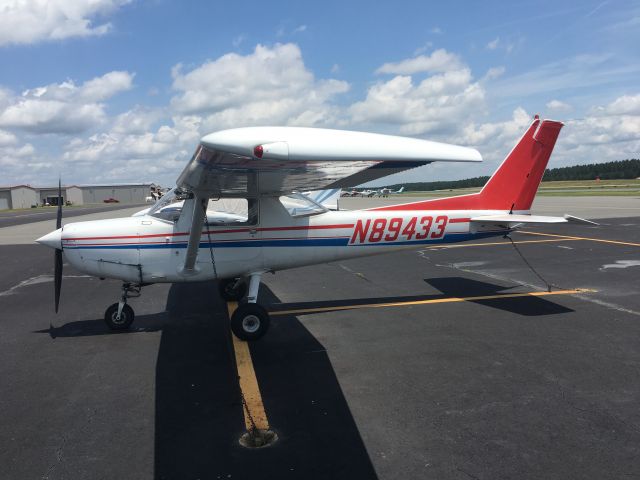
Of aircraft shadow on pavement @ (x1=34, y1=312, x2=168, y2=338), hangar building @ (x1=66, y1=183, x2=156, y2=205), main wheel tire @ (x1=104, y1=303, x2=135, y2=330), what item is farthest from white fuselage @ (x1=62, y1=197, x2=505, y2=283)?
hangar building @ (x1=66, y1=183, x2=156, y2=205)

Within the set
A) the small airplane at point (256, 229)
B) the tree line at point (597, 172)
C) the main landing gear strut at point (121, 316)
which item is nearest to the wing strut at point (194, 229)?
the small airplane at point (256, 229)

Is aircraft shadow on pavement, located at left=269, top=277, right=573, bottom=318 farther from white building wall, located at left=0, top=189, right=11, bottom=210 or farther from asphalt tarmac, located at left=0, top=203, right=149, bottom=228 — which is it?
white building wall, located at left=0, top=189, right=11, bottom=210

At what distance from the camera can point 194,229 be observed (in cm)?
599

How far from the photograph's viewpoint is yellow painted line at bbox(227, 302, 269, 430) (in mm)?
3994

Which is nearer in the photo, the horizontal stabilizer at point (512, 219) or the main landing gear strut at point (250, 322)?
the main landing gear strut at point (250, 322)

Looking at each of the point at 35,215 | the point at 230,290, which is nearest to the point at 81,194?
the point at 35,215

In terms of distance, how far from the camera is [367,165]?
142 inches

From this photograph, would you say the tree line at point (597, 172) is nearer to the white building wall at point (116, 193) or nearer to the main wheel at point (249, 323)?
the white building wall at point (116, 193)

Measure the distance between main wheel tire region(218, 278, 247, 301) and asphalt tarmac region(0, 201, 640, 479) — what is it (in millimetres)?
247

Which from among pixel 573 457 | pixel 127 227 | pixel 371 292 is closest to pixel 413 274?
pixel 371 292

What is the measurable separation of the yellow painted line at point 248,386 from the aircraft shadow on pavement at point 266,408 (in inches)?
2.2

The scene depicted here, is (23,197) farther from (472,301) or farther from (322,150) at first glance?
(322,150)

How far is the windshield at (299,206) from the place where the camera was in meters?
7.02

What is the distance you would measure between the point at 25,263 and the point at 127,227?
32.1 ft
